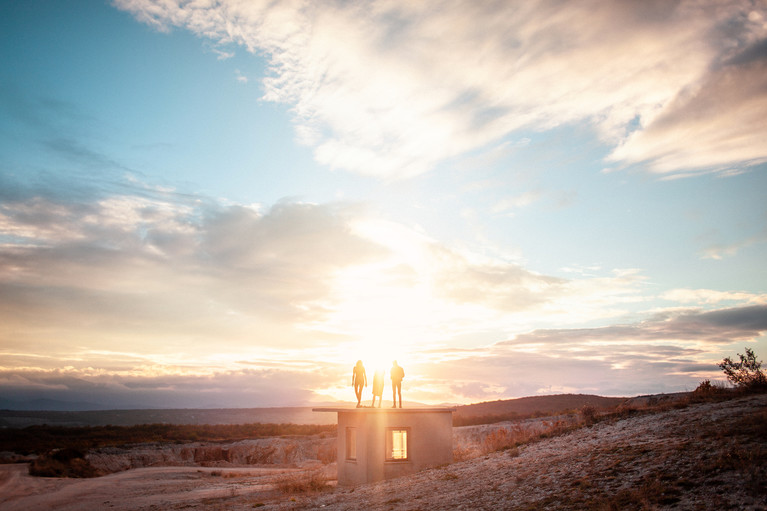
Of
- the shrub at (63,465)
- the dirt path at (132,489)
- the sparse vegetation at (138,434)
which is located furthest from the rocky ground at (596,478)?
the sparse vegetation at (138,434)

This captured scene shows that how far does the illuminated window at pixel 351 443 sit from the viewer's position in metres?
21.7

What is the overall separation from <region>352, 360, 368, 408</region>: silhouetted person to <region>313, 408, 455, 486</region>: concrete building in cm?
115

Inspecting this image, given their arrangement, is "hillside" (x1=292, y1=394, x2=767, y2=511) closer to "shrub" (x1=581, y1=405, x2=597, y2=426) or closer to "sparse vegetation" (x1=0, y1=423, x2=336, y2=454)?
"shrub" (x1=581, y1=405, x2=597, y2=426)

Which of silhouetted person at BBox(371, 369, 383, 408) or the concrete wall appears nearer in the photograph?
the concrete wall

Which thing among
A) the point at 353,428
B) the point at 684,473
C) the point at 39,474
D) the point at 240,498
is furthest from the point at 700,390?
the point at 39,474

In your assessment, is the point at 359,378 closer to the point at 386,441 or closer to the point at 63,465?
the point at 386,441

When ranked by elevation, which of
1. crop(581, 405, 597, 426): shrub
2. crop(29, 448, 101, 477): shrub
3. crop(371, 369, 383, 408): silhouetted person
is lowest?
crop(29, 448, 101, 477): shrub

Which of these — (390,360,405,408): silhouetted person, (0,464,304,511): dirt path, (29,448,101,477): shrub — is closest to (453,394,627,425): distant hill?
(0,464,304,511): dirt path

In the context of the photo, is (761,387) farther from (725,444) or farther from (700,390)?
(725,444)

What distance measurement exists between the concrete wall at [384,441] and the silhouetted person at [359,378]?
1142mm

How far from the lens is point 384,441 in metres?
20.3

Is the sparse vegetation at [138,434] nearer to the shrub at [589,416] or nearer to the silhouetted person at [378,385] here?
the silhouetted person at [378,385]

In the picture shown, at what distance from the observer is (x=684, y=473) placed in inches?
393

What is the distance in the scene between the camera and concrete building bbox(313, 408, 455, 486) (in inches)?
789
